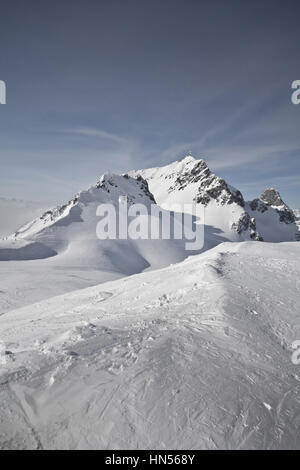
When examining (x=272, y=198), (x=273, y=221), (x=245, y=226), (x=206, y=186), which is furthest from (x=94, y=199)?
(x=272, y=198)

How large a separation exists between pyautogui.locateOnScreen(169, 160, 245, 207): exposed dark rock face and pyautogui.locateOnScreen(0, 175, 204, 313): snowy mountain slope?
53.6m

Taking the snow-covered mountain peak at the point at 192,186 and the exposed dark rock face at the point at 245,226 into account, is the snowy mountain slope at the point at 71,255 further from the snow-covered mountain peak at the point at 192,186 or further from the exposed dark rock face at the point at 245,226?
the snow-covered mountain peak at the point at 192,186

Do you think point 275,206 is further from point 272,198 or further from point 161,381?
point 161,381

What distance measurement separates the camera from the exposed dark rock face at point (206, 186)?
109062 mm

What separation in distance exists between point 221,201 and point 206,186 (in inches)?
428

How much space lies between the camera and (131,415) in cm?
375

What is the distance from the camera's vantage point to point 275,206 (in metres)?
154

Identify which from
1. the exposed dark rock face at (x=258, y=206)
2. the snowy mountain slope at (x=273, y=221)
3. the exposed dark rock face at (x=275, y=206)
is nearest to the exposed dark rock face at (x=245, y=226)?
the snowy mountain slope at (x=273, y=221)

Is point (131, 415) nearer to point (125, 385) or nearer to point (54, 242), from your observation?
point (125, 385)

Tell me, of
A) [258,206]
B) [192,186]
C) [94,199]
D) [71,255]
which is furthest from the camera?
[258,206]

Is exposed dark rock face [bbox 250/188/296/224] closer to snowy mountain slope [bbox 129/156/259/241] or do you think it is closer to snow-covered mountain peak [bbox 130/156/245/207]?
snow-covered mountain peak [bbox 130/156/245/207]

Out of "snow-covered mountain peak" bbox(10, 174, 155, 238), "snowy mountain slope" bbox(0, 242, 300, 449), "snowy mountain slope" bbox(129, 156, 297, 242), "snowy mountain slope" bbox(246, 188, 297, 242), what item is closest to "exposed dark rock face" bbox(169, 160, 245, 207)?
"snowy mountain slope" bbox(129, 156, 297, 242)

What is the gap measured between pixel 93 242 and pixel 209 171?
88826 mm

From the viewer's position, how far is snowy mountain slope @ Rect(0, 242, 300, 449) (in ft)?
11.6
